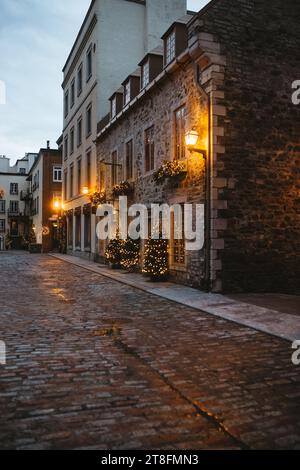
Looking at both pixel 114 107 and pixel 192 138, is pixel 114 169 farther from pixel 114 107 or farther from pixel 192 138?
pixel 192 138

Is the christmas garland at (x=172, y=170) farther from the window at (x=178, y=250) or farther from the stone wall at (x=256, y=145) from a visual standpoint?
the stone wall at (x=256, y=145)

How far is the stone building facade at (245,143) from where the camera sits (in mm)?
10742

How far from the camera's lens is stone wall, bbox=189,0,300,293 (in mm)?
10805

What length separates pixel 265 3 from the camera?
11539 millimetres

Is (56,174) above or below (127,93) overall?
below

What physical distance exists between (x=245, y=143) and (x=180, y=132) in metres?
2.78

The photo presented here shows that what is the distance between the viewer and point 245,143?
11.0 metres

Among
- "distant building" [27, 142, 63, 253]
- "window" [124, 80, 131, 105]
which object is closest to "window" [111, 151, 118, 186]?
"window" [124, 80, 131, 105]

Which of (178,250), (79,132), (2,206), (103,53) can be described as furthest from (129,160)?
(2,206)

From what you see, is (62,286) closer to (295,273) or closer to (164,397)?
(295,273)

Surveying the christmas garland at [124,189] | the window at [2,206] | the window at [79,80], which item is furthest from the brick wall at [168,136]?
the window at [2,206]

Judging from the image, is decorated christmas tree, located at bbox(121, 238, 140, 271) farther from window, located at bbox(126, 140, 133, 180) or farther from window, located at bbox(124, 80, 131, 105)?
window, located at bbox(124, 80, 131, 105)

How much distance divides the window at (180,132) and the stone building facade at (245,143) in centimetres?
69
